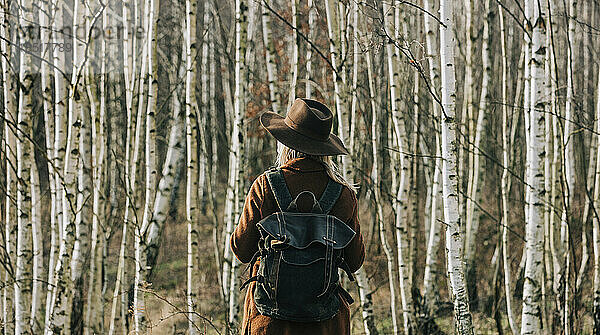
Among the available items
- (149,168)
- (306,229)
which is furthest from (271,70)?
(306,229)

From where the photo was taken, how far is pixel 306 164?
3002 millimetres

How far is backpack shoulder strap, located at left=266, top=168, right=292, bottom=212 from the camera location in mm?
2928

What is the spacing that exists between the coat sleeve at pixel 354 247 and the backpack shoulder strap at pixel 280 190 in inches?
12.7

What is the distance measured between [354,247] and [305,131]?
1.98 ft

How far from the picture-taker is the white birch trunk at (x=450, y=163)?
3.59 meters

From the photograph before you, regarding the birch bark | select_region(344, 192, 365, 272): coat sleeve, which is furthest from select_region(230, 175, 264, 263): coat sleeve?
the birch bark

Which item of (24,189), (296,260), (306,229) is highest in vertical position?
(24,189)

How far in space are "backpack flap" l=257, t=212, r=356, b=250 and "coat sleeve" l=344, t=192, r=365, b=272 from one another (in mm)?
123

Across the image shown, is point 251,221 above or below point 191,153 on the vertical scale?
below

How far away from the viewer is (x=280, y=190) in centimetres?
294

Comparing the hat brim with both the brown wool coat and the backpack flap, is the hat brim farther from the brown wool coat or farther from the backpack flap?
the backpack flap

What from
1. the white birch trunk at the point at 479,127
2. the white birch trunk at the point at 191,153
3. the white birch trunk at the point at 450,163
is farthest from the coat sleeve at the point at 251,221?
the white birch trunk at the point at 479,127

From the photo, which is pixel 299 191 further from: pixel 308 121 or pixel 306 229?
pixel 308 121

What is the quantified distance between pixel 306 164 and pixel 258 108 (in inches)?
384
